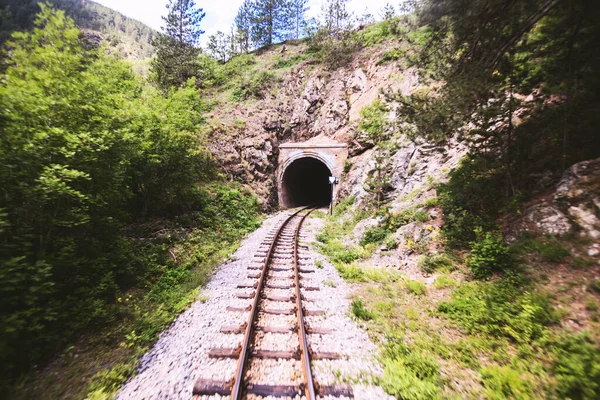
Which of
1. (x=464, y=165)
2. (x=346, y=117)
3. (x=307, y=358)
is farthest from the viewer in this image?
(x=346, y=117)

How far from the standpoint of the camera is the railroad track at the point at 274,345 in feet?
10.2

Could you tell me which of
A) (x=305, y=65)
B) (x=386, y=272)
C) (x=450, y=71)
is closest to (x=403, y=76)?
(x=305, y=65)

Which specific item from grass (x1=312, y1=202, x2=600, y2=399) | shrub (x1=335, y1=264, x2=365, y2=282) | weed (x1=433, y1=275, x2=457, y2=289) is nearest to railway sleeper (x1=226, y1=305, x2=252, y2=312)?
grass (x1=312, y1=202, x2=600, y2=399)

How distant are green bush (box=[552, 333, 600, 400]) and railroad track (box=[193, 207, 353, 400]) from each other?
2636 millimetres

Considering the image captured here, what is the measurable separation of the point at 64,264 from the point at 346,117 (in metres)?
21.6

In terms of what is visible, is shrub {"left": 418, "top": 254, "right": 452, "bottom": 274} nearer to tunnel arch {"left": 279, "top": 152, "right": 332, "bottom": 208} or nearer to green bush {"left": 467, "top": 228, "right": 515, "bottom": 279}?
green bush {"left": 467, "top": 228, "right": 515, "bottom": 279}

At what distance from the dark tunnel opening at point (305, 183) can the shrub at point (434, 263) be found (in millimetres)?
16132

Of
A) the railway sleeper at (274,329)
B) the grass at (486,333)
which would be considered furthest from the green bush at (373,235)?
the railway sleeper at (274,329)

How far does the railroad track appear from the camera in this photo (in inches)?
122

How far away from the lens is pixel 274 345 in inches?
158

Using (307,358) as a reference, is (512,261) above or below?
above

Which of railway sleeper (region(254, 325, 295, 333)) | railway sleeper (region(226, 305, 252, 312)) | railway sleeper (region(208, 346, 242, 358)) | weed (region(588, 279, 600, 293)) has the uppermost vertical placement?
weed (region(588, 279, 600, 293))

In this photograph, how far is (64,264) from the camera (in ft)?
14.4

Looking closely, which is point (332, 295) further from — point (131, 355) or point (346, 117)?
point (346, 117)
